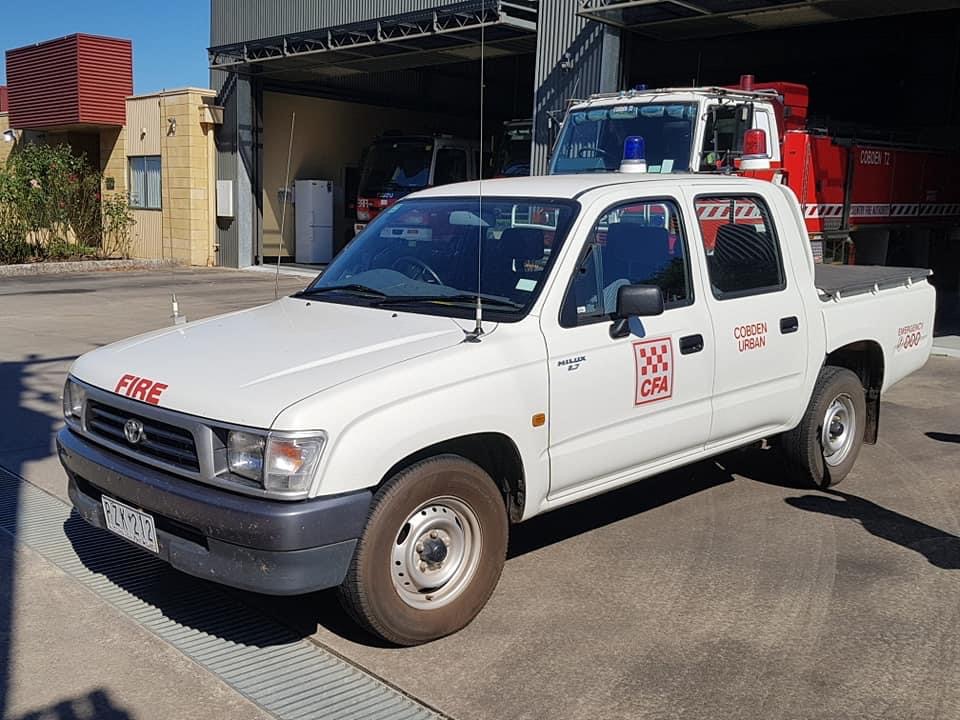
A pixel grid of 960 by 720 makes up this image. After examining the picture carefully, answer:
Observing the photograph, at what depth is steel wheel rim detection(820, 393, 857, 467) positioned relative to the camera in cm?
624

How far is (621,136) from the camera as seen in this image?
1180 centimetres

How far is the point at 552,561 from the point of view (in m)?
5.05

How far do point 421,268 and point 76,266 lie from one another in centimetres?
2059

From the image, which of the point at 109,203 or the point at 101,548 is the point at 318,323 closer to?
the point at 101,548

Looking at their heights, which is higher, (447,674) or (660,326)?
(660,326)

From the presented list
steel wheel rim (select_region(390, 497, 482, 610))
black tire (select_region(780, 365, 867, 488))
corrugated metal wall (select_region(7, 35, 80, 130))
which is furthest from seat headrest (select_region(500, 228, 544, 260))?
corrugated metal wall (select_region(7, 35, 80, 130))

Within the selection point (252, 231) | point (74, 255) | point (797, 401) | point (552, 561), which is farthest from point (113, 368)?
point (74, 255)

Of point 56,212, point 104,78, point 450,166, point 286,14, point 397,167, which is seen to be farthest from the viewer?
point 104,78

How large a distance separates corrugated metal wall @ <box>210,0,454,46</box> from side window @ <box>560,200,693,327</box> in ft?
47.5

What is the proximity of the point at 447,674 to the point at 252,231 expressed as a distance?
21383mm

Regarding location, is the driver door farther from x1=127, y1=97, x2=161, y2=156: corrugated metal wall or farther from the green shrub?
x1=127, y1=97, x2=161, y2=156: corrugated metal wall

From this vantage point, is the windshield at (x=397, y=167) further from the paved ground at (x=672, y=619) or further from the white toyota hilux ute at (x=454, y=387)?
the white toyota hilux ute at (x=454, y=387)

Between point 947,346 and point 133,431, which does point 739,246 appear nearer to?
point 133,431

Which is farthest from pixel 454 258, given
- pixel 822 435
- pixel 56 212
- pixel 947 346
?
pixel 56 212
